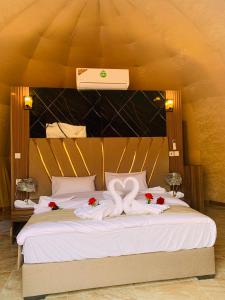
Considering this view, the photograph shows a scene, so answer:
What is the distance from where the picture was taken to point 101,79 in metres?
4.86

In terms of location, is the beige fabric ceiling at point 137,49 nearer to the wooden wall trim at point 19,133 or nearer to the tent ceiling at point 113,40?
the tent ceiling at point 113,40

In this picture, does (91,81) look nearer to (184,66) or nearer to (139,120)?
(139,120)

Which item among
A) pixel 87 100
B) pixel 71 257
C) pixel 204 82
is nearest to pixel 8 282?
pixel 71 257

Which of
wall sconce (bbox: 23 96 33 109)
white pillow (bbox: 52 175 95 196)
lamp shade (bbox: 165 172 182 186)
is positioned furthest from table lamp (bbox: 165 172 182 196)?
wall sconce (bbox: 23 96 33 109)

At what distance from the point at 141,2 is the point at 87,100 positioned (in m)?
1.76

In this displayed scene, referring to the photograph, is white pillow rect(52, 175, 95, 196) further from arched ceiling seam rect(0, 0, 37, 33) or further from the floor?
arched ceiling seam rect(0, 0, 37, 33)

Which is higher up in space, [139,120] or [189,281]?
[139,120]

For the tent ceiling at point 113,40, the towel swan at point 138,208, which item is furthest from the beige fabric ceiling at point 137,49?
the towel swan at point 138,208

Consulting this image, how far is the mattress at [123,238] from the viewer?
2449 mm

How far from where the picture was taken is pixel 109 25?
16.5 feet

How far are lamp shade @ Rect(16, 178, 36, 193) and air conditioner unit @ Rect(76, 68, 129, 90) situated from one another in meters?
1.81

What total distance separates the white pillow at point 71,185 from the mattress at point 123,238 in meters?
1.77

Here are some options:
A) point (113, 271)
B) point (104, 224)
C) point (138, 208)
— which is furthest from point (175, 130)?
point (113, 271)

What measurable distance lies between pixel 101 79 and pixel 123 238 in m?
3.09
